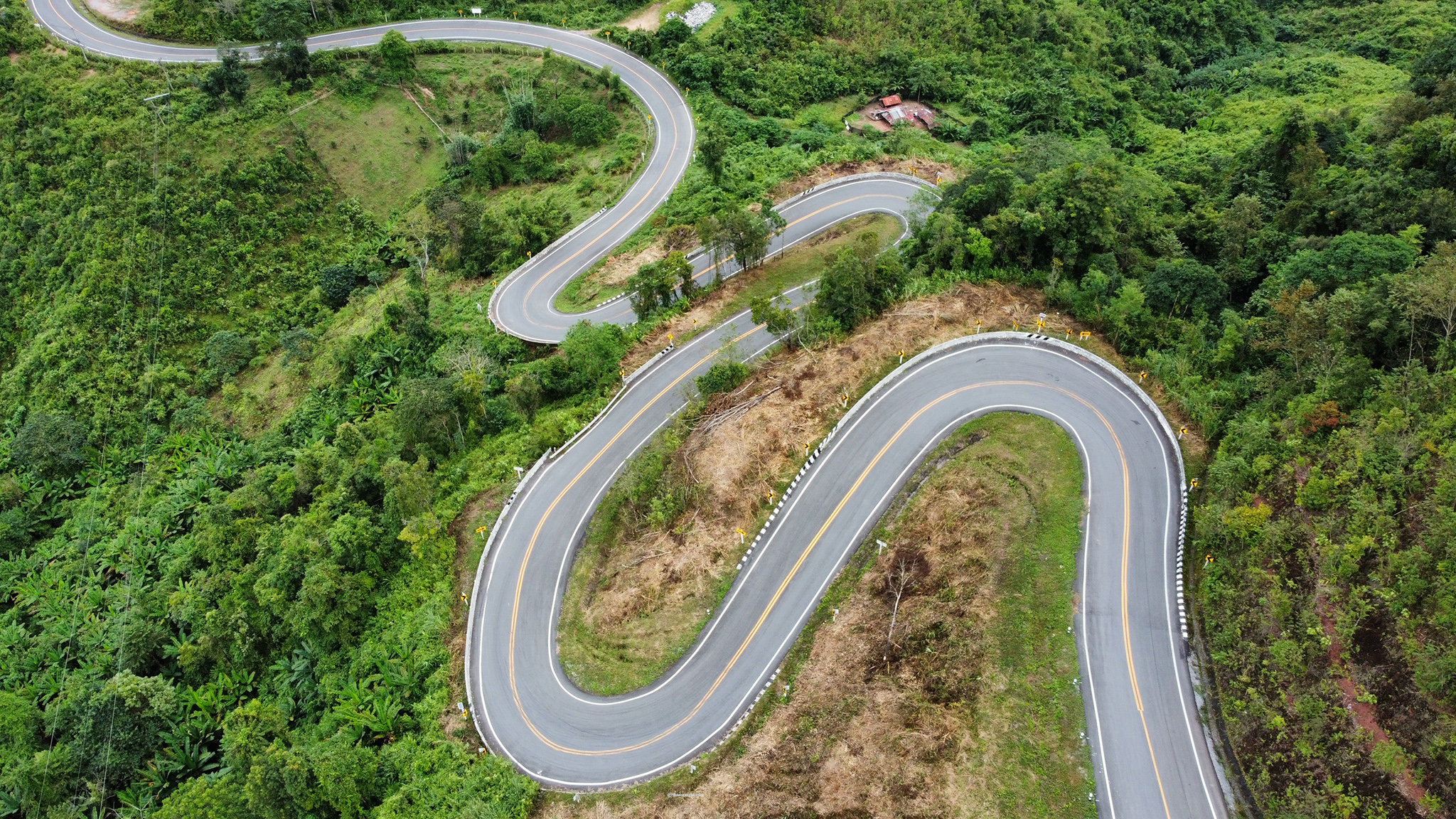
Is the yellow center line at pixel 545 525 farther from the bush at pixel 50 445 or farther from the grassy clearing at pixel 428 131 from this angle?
the bush at pixel 50 445

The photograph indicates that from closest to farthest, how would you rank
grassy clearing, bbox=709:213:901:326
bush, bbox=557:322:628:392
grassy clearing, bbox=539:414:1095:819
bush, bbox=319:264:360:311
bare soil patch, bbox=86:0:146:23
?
grassy clearing, bbox=539:414:1095:819 → bush, bbox=557:322:628:392 → grassy clearing, bbox=709:213:901:326 → bush, bbox=319:264:360:311 → bare soil patch, bbox=86:0:146:23

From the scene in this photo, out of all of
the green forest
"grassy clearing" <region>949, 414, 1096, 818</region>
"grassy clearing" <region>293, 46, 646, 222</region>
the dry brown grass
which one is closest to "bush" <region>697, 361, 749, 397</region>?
the dry brown grass

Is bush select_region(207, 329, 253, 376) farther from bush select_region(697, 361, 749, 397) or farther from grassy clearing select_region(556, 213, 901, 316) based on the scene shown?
bush select_region(697, 361, 749, 397)

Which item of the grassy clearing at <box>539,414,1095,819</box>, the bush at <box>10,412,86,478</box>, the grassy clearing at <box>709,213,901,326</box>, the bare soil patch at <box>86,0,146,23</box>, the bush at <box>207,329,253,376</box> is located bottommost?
the grassy clearing at <box>539,414,1095,819</box>

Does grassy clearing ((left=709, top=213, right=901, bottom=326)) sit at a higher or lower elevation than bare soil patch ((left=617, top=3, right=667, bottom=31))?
lower

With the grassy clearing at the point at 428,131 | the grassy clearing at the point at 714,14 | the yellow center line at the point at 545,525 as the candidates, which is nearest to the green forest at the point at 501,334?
the grassy clearing at the point at 428,131

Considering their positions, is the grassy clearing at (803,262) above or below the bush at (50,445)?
above

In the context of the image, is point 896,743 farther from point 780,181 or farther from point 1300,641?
point 780,181
